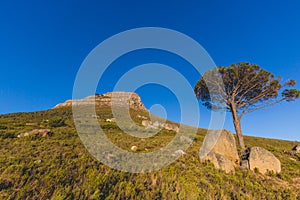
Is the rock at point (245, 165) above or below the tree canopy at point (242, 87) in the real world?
below

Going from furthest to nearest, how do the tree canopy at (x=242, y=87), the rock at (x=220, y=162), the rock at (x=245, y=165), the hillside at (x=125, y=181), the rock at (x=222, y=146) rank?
the tree canopy at (x=242, y=87), the rock at (x=222, y=146), the rock at (x=245, y=165), the rock at (x=220, y=162), the hillside at (x=125, y=181)

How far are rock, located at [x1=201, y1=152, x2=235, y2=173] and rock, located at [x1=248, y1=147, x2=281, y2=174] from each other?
1592 mm

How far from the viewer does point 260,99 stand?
63.4 feet

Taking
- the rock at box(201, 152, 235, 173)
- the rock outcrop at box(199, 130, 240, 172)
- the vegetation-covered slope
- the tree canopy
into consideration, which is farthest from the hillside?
the tree canopy

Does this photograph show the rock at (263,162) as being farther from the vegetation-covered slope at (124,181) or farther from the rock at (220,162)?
the rock at (220,162)

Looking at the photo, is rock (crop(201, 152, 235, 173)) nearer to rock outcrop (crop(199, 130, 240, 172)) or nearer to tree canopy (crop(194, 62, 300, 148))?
rock outcrop (crop(199, 130, 240, 172))

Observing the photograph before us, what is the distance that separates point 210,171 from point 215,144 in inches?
133

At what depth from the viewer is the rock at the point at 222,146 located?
34.6 ft

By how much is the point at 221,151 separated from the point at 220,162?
66.5 inches

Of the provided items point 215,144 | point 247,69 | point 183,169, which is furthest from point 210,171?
point 247,69

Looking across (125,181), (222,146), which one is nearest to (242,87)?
(222,146)

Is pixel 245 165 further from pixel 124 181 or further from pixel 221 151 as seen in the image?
pixel 124 181

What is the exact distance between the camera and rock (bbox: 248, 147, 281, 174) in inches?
361

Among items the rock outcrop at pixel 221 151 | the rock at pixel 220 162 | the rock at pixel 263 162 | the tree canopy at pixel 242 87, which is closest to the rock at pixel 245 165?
the rock at pixel 263 162
